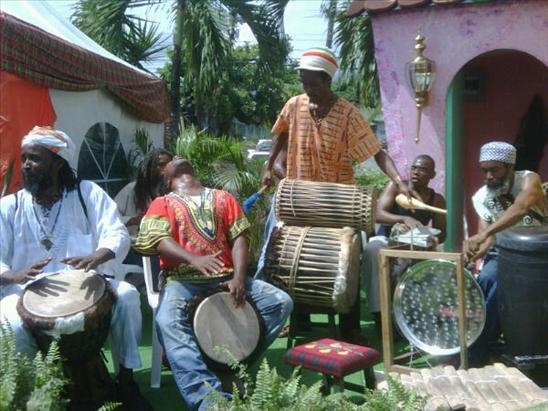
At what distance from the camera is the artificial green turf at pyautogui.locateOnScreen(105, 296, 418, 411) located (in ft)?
15.5

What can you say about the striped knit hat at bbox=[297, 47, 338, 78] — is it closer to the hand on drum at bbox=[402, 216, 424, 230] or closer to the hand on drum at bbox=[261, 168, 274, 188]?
the hand on drum at bbox=[261, 168, 274, 188]

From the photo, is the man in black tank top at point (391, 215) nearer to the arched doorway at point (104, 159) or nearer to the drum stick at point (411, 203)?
the drum stick at point (411, 203)

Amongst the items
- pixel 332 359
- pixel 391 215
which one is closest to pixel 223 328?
pixel 332 359

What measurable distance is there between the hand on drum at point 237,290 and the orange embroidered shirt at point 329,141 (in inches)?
54.6

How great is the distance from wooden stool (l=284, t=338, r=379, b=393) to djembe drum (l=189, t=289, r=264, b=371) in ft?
0.90

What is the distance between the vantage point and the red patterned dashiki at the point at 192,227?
4500 millimetres

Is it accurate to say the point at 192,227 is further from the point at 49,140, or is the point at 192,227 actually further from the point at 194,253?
the point at 49,140

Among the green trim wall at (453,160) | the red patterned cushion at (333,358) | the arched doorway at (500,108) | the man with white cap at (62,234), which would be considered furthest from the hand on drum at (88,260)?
the arched doorway at (500,108)

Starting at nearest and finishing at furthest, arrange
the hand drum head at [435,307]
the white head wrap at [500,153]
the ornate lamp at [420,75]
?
the hand drum head at [435,307]
the white head wrap at [500,153]
the ornate lamp at [420,75]

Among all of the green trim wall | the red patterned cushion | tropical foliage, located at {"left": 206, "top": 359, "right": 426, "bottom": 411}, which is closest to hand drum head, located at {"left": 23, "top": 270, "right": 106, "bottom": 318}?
the red patterned cushion

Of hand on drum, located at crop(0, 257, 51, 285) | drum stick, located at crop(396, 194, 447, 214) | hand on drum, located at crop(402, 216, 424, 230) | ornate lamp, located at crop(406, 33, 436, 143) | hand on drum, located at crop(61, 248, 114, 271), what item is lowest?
hand on drum, located at crop(0, 257, 51, 285)

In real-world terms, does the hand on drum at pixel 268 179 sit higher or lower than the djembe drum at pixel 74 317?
higher

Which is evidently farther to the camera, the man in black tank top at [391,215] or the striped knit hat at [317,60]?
the man in black tank top at [391,215]

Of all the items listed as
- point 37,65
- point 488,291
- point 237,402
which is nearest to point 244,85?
point 37,65
